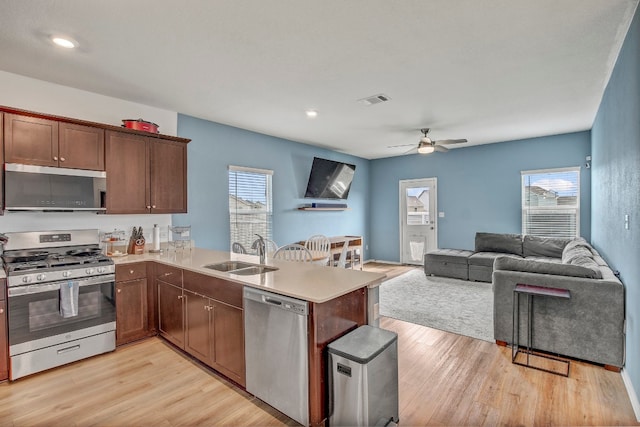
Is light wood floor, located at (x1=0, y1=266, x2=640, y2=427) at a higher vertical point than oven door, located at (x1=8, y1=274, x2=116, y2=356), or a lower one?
lower

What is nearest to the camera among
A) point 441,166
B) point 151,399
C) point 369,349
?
point 369,349

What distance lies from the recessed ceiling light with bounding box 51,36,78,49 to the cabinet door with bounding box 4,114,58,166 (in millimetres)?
814

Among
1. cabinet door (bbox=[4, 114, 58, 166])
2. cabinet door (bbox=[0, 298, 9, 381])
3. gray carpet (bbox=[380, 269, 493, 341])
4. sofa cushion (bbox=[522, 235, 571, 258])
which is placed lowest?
gray carpet (bbox=[380, 269, 493, 341])

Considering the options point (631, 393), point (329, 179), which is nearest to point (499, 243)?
point (329, 179)

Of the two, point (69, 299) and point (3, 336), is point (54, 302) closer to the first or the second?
point (69, 299)

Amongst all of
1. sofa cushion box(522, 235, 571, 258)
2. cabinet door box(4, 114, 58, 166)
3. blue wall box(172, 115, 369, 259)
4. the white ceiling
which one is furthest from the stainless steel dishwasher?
sofa cushion box(522, 235, 571, 258)

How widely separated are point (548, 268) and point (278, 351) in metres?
2.64

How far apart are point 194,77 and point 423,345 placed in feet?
11.8

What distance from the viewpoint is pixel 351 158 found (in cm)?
775

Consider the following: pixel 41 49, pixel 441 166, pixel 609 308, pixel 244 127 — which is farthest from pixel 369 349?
pixel 441 166

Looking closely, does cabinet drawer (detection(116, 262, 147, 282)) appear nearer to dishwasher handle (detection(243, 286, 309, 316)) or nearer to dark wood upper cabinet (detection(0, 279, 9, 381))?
dark wood upper cabinet (detection(0, 279, 9, 381))

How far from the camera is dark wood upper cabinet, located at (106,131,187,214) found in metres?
3.41

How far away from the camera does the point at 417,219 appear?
7.69 meters

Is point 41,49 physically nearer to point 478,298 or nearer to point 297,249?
point 297,249
